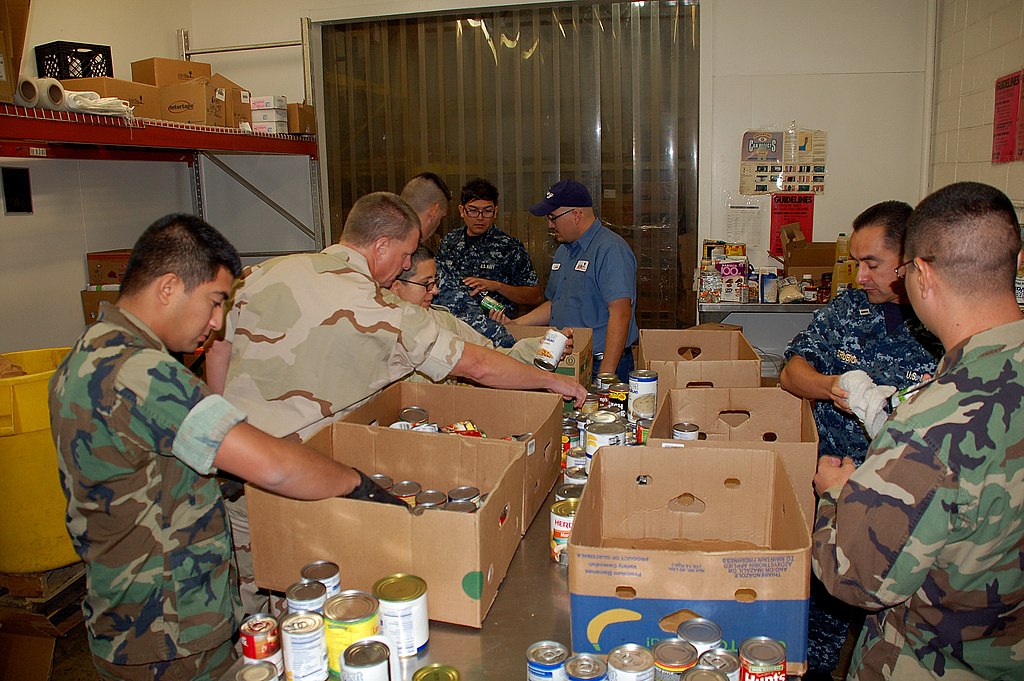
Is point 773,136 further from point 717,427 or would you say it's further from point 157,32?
point 157,32

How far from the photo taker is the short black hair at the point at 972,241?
1419mm

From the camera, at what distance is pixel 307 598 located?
4.53 feet

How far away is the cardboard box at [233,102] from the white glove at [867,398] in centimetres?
421

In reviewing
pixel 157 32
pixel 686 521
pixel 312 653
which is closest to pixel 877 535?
pixel 686 521

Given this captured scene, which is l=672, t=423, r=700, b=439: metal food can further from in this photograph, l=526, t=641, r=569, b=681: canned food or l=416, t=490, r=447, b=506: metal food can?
l=526, t=641, r=569, b=681: canned food

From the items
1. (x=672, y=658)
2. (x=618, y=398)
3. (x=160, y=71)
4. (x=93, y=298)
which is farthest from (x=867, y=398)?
(x=93, y=298)

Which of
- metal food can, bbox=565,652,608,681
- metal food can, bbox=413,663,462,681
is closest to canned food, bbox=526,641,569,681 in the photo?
Result: metal food can, bbox=565,652,608,681

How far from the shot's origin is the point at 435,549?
1.52m

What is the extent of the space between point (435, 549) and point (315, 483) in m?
0.29

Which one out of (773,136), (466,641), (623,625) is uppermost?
(773,136)

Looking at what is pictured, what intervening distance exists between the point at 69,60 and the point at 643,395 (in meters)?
4.13

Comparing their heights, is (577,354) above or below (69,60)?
below

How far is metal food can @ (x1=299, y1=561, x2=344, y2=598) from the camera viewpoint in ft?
4.79

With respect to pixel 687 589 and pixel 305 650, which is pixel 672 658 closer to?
pixel 687 589
